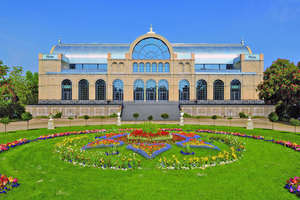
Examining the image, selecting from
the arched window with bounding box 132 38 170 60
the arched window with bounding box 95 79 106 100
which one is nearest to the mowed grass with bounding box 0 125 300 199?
the arched window with bounding box 95 79 106 100

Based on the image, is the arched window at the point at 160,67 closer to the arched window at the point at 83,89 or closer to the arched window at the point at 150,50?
the arched window at the point at 150,50

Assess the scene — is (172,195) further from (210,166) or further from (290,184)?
(290,184)

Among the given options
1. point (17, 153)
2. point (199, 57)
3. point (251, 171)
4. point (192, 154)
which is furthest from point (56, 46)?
point (251, 171)

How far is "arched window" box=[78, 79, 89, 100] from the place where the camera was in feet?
175

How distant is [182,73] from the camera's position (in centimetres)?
5325

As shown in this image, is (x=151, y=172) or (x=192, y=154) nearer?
(x=151, y=172)

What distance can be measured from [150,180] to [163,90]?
44.8 meters

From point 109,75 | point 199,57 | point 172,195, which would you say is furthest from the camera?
point 199,57

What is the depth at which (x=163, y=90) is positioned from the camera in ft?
174

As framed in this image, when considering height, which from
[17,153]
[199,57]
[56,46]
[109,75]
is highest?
[56,46]

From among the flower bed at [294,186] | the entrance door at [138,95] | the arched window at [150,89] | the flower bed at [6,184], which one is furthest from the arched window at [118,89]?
the flower bed at [294,186]

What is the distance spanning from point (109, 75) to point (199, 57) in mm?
30690

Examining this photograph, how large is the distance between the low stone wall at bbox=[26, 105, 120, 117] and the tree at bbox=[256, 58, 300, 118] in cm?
3163

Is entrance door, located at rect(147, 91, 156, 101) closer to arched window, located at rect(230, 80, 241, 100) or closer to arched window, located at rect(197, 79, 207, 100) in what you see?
arched window, located at rect(197, 79, 207, 100)
